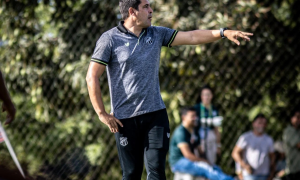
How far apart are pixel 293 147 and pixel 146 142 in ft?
10.1

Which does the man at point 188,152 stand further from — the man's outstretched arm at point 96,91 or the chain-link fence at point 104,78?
the man's outstretched arm at point 96,91

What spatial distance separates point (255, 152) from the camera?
19.6ft

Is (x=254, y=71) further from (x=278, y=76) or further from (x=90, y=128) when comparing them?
(x=90, y=128)

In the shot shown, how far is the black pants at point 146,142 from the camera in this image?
351 centimetres

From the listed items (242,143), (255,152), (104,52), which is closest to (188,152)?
(242,143)

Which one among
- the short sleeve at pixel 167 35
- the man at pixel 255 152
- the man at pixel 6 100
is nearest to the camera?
the man at pixel 6 100

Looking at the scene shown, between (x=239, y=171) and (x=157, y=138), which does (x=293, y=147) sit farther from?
(x=157, y=138)

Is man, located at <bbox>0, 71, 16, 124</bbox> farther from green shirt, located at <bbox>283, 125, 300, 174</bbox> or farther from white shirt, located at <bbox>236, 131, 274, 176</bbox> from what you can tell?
green shirt, located at <bbox>283, 125, 300, 174</bbox>

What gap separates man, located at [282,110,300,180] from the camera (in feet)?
19.7

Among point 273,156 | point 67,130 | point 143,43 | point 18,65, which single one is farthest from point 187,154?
point 18,65

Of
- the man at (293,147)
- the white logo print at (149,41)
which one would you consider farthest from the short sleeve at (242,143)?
the white logo print at (149,41)

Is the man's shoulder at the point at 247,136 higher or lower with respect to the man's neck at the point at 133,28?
lower

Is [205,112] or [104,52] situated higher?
[104,52]

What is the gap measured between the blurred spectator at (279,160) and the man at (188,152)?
3.09ft
